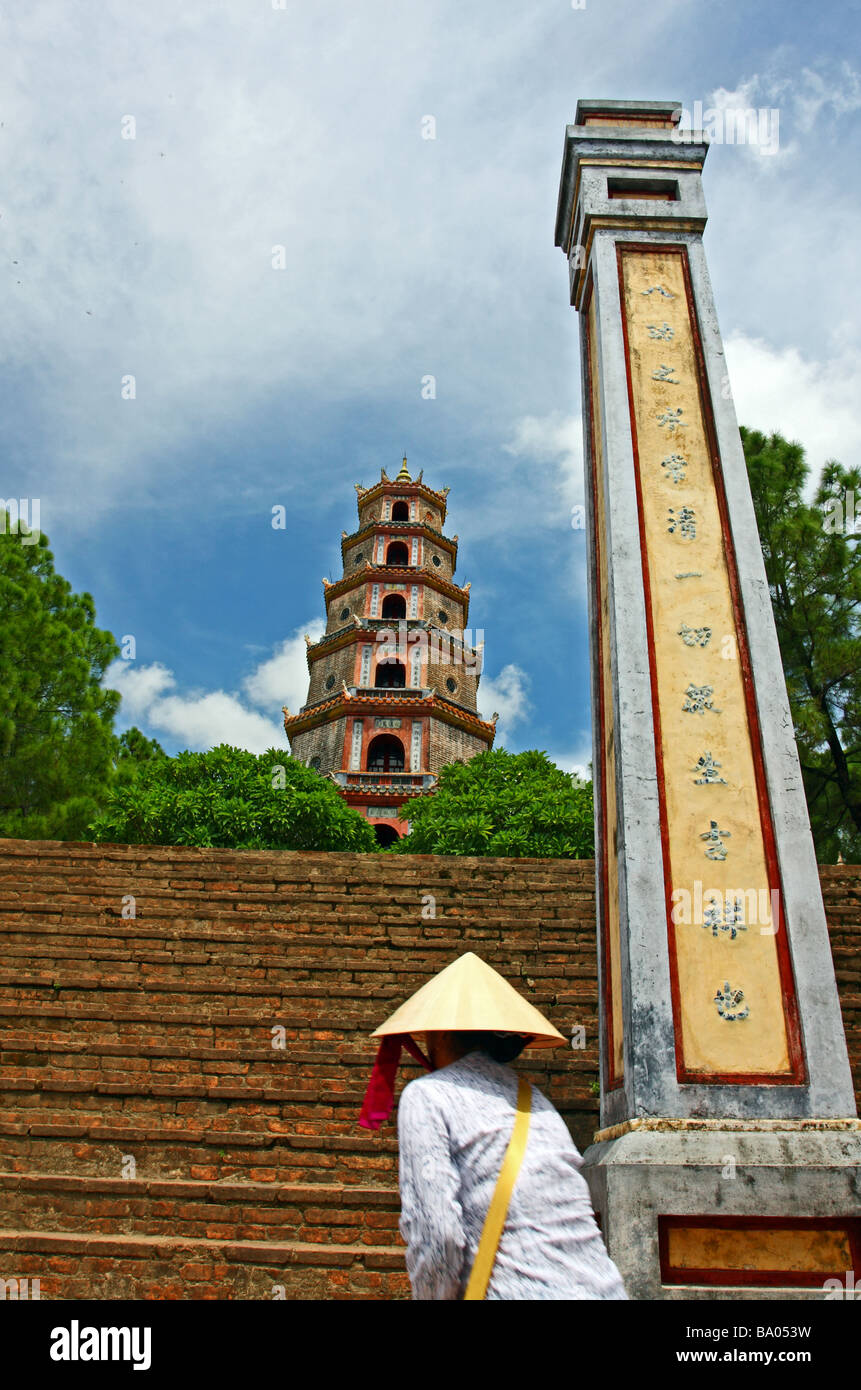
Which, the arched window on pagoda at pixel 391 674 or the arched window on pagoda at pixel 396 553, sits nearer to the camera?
the arched window on pagoda at pixel 391 674

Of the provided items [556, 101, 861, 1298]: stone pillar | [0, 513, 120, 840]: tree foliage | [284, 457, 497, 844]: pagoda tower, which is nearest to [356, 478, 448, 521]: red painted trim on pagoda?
[284, 457, 497, 844]: pagoda tower

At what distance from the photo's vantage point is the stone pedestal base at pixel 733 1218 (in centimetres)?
345

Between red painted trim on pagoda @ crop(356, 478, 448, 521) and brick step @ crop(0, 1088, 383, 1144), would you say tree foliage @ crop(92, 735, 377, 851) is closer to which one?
brick step @ crop(0, 1088, 383, 1144)

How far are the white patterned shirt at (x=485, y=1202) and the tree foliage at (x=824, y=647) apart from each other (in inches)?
405

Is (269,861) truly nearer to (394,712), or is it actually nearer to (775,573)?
(775,573)

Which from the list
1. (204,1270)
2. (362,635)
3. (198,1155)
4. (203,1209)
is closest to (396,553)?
(362,635)

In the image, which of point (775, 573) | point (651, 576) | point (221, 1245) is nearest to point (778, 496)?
point (775, 573)

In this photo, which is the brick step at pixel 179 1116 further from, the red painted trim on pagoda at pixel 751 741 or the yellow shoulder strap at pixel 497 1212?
the yellow shoulder strap at pixel 497 1212

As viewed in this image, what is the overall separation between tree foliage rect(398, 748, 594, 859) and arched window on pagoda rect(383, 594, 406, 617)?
10355mm

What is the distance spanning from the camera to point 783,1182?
355cm

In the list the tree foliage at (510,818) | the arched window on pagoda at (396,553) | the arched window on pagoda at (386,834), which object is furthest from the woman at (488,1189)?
the arched window on pagoda at (396,553)

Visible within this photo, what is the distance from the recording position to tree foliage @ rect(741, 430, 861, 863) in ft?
37.8

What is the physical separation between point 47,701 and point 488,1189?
12973mm

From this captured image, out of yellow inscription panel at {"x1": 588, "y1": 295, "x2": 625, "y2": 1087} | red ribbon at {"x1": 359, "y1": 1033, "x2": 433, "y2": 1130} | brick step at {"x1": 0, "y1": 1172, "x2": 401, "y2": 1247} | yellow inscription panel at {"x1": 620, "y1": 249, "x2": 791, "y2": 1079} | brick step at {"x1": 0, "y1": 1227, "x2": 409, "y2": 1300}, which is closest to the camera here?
red ribbon at {"x1": 359, "y1": 1033, "x2": 433, "y2": 1130}
